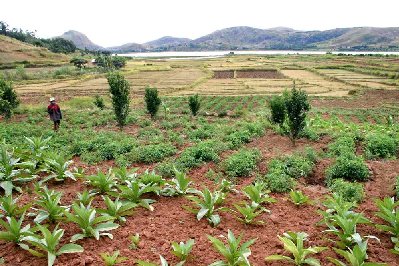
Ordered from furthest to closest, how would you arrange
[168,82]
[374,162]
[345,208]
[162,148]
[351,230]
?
[168,82], [162,148], [374,162], [345,208], [351,230]

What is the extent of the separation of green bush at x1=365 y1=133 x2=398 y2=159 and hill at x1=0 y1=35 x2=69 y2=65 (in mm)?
71477

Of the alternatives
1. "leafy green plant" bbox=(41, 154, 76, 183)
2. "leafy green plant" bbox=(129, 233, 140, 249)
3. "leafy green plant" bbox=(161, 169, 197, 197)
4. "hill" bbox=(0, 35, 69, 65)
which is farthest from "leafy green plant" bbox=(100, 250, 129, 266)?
"hill" bbox=(0, 35, 69, 65)

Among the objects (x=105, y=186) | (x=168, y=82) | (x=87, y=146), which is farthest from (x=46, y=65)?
(x=105, y=186)

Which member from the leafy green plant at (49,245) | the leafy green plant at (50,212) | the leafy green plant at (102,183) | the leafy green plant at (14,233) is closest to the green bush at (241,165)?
the leafy green plant at (102,183)

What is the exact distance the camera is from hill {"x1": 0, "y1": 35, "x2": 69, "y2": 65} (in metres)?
69.4

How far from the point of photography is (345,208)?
18.2 feet

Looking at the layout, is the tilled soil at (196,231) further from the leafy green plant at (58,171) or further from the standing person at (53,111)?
the standing person at (53,111)

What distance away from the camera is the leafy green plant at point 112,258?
A: 4.22 metres

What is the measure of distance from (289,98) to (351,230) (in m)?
7.81

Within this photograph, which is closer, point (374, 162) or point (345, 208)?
point (345, 208)

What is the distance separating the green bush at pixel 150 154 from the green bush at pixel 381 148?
6.20 m

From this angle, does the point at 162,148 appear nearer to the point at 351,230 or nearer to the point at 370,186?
the point at 370,186

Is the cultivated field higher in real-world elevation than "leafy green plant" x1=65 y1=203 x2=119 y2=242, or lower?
lower

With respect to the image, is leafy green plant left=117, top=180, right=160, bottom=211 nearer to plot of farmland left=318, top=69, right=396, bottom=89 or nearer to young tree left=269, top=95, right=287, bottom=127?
young tree left=269, top=95, right=287, bottom=127
